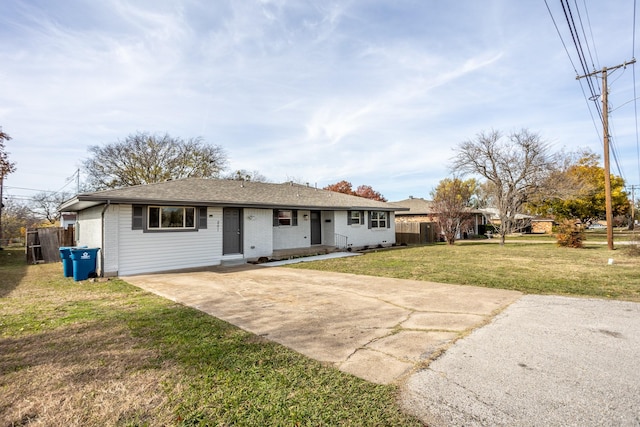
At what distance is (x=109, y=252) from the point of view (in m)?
9.62

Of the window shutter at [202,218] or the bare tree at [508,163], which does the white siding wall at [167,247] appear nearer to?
the window shutter at [202,218]

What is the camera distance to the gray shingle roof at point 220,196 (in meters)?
9.87

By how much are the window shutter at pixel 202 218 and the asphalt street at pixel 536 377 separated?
998 centimetres

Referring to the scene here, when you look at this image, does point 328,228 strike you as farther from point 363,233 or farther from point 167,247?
point 167,247

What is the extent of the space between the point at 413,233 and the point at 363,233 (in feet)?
20.4

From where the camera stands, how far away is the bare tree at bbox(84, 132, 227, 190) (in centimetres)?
2706

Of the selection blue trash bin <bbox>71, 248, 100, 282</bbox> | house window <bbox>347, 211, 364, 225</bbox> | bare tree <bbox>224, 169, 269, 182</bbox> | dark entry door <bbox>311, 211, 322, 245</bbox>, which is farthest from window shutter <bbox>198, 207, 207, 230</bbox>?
bare tree <bbox>224, 169, 269, 182</bbox>

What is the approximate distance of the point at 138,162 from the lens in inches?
1073

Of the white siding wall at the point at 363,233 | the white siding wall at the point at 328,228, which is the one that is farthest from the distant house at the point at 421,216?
the white siding wall at the point at 328,228

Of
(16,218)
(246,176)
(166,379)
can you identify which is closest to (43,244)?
(166,379)

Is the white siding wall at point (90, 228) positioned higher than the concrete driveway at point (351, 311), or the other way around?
the white siding wall at point (90, 228)

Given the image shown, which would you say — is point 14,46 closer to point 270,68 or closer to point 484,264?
point 270,68

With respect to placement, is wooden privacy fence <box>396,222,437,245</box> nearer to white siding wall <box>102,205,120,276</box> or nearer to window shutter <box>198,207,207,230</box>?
window shutter <box>198,207,207,230</box>

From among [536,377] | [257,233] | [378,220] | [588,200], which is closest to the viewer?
[536,377]
